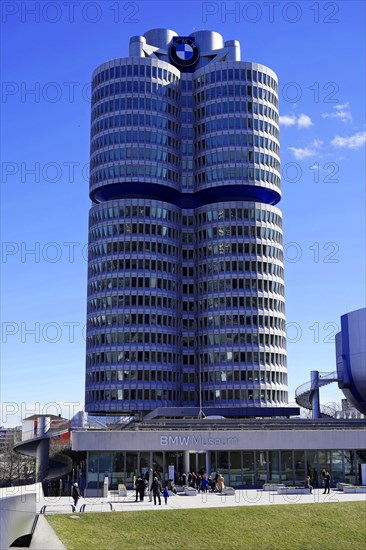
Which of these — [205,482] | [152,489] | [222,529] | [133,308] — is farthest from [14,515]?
[133,308]

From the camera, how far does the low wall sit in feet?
114

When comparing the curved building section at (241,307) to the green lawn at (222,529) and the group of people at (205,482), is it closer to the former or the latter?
the group of people at (205,482)

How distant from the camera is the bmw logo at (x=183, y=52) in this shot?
161750 mm

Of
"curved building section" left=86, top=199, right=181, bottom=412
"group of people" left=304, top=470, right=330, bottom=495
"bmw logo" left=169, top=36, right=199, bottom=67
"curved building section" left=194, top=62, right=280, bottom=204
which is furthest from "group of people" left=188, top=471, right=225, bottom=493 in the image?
"bmw logo" left=169, top=36, right=199, bottom=67

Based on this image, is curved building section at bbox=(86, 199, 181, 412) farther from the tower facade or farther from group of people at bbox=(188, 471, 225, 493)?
group of people at bbox=(188, 471, 225, 493)

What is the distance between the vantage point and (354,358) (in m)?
115

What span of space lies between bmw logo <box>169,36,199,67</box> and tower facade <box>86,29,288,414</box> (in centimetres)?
992

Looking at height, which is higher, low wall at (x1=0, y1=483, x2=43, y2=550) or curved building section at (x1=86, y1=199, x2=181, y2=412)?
curved building section at (x1=86, y1=199, x2=181, y2=412)

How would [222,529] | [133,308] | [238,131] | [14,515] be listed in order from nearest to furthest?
[14,515] < [222,529] < [133,308] < [238,131]

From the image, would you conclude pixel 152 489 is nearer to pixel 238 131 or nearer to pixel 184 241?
pixel 184 241

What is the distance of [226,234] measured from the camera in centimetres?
14412

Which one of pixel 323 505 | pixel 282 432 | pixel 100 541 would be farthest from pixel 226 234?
pixel 100 541

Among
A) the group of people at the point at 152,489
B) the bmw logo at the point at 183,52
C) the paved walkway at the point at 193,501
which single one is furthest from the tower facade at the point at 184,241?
the group of people at the point at 152,489

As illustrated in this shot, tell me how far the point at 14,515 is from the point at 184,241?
372 ft
